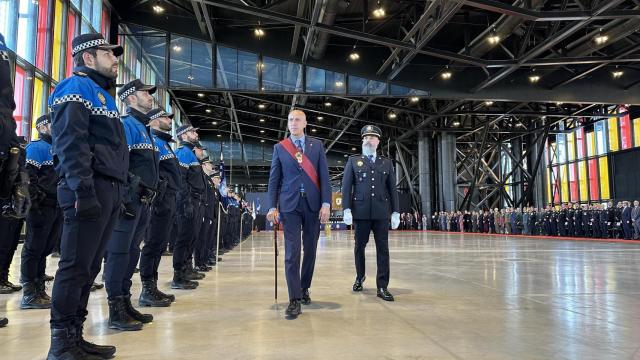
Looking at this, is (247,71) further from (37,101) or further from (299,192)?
(299,192)

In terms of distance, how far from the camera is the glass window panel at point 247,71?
1931 cm

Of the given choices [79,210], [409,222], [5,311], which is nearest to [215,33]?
[5,311]

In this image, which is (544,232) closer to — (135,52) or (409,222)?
(409,222)

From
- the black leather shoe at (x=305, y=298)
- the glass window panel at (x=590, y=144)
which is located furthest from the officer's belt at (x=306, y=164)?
the glass window panel at (x=590, y=144)

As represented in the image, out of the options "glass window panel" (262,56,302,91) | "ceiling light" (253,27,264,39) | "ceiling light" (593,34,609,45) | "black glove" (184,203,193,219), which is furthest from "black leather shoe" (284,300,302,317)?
"ceiling light" (593,34,609,45)

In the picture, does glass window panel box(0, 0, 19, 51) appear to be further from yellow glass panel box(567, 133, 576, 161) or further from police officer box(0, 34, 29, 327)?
yellow glass panel box(567, 133, 576, 161)

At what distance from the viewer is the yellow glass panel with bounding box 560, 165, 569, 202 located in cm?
3684

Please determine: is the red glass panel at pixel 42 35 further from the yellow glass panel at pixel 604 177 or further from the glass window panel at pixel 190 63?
the yellow glass panel at pixel 604 177

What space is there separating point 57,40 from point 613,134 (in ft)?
107

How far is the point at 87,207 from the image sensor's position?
2639 millimetres

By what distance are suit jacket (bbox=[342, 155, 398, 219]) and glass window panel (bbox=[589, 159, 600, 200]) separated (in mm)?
33938

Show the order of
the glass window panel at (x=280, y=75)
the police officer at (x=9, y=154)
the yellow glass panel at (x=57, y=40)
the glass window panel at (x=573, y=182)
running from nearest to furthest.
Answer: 1. the police officer at (x=9, y=154)
2. the yellow glass panel at (x=57, y=40)
3. the glass window panel at (x=280, y=75)
4. the glass window panel at (x=573, y=182)

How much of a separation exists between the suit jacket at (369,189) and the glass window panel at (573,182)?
117ft

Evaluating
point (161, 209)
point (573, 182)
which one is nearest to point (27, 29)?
point (161, 209)
